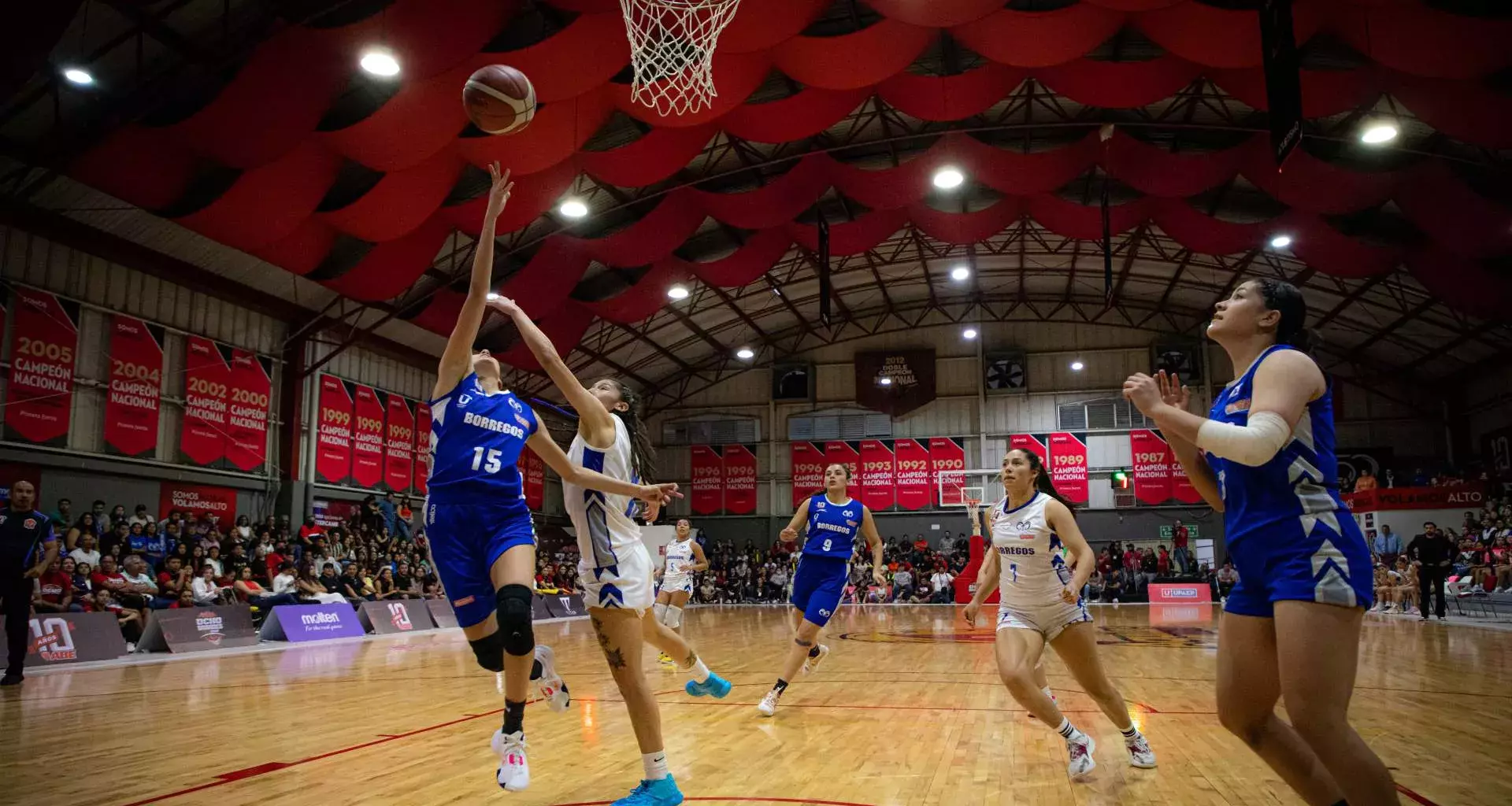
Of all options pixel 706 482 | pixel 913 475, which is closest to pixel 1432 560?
pixel 913 475

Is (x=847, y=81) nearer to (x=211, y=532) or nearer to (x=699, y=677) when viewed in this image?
(x=699, y=677)

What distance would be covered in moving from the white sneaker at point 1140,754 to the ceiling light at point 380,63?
40.3 feet

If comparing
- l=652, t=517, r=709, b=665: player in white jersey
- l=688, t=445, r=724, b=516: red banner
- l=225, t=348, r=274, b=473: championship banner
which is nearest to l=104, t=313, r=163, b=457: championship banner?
l=225, t=348, r=274, b=473: championship banner

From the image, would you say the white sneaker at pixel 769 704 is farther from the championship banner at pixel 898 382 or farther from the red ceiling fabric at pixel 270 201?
the championship banner at pixel 898 382

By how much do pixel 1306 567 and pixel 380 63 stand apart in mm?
13138

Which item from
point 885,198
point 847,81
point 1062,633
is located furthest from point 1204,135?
point 1062,633

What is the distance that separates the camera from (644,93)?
1480 centimetres

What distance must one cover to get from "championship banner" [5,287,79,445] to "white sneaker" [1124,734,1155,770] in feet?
62.1

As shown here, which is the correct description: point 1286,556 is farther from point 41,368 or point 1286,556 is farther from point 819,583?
point 41,368

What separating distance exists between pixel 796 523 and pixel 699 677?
104 inches

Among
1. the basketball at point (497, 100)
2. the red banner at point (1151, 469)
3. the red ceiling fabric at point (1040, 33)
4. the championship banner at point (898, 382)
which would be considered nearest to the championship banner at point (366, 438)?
the red ceiling fabric at point (1040, 33)

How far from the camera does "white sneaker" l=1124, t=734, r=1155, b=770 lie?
5008 mm

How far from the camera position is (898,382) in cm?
3675

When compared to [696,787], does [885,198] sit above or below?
above
